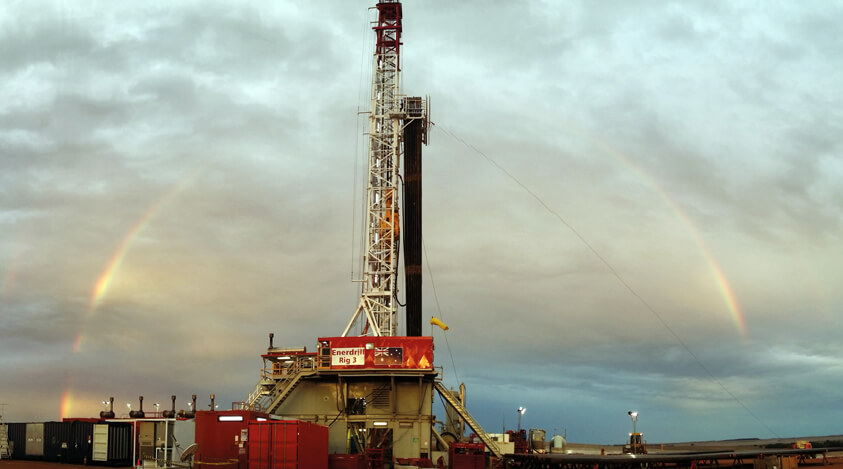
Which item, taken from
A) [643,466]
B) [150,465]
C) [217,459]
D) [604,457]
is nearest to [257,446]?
[217,459]

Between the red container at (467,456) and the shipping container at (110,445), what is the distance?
20622mm

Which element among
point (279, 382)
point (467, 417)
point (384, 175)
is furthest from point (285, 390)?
point (384, 175)

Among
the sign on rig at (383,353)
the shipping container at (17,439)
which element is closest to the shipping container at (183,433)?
the sign on rig at (383,353)

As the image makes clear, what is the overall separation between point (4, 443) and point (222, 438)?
1874 centimetres

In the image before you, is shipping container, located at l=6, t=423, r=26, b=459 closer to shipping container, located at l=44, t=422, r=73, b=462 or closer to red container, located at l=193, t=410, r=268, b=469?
shipping container, located at l=44, t=422, r=73, b=462

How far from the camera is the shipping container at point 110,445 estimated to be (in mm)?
44188

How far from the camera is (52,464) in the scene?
4481cm

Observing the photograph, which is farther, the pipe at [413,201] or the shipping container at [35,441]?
the pipe at [413,201]

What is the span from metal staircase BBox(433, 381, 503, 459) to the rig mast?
7.01 m

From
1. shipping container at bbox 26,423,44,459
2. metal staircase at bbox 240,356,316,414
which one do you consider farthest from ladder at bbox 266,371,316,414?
shipping container at bbox 26,423,44,459

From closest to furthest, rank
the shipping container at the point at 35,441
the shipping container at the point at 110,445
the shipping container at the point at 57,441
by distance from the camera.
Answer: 1. the shipping container at the point at 110,445
2. the shipping container at the point at 57,441
3. the shipping container at the point at 35,441

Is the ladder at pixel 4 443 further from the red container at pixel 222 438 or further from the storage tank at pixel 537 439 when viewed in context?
the storage tank at pixel 537 439

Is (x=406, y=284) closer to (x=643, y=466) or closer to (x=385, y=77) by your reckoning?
(x=385, y=77)

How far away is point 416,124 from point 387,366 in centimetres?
2139
